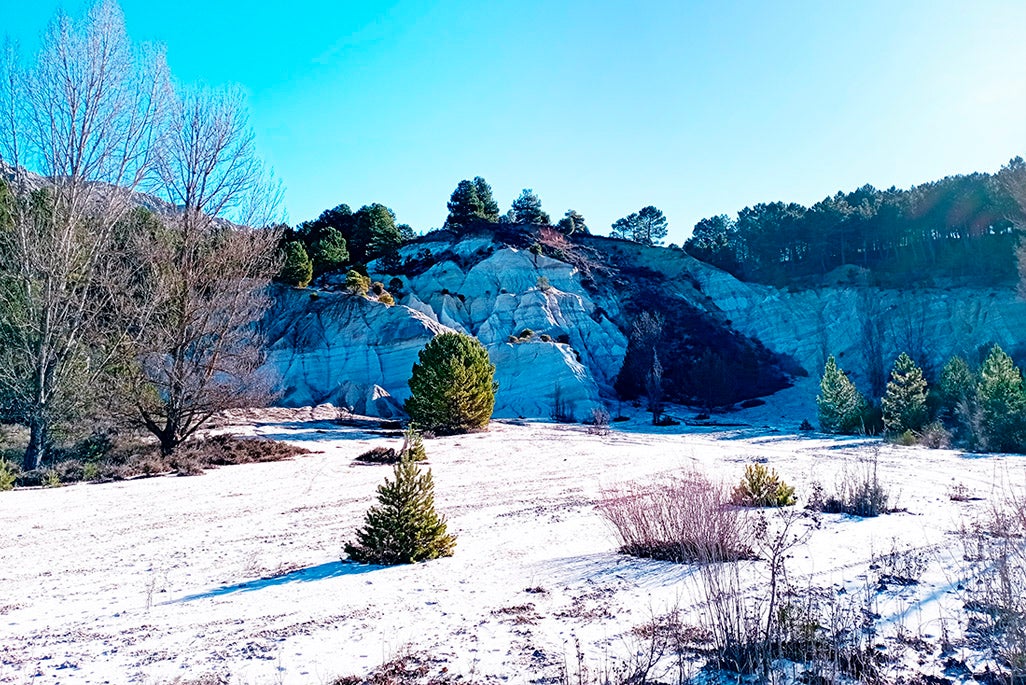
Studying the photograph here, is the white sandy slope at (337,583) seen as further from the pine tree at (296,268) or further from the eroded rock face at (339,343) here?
the pine tree at (296,268)

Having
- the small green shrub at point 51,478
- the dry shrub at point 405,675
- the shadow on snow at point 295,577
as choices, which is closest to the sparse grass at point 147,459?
the small green shrub at point 51,478

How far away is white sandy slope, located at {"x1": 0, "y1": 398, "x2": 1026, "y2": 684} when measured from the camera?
12.6ft

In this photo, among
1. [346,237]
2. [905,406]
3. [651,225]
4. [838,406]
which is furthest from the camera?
[651,225]

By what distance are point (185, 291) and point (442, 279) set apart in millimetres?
30746

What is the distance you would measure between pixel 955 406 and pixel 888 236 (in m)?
35.9

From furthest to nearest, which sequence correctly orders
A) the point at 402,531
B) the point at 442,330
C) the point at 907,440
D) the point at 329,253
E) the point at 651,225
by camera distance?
the point at 651,225 < the point at 329,253 < the point at 442,330 < the point at 907,440 < the point at 402,531

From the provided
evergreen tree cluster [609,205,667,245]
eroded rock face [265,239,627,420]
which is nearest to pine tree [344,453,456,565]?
eroded rock face [265,239,627,420]

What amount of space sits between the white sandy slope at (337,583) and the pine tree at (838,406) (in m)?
Result: 15.2

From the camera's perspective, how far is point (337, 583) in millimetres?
5453

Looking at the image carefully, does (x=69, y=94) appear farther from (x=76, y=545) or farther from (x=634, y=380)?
(x=634, y=380)

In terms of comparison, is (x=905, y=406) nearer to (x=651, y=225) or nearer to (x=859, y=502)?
(x=859, y=502)

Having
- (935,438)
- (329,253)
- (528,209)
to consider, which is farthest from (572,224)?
(935,438)

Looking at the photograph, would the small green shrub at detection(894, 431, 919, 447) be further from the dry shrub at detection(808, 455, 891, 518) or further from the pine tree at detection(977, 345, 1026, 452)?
the dry shrub at detection(808, 455, 891, 518)

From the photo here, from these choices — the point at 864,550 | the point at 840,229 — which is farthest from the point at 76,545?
the point at 840,229
